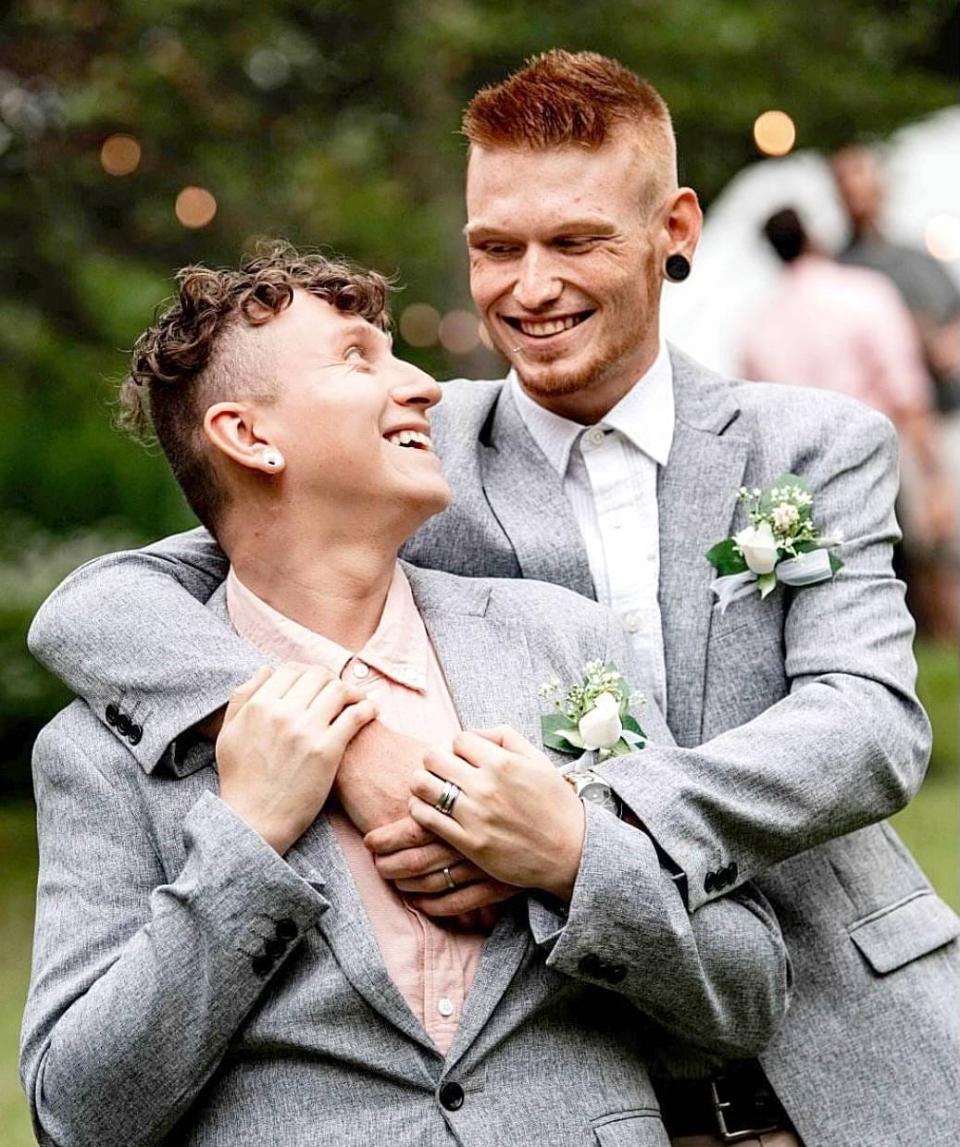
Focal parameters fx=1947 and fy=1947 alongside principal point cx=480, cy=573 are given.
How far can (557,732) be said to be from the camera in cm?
299

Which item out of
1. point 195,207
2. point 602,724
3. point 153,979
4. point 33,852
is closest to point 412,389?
point 602,724

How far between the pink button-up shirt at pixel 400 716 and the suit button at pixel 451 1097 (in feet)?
0.18

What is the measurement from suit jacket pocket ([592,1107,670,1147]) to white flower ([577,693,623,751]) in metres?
0.54

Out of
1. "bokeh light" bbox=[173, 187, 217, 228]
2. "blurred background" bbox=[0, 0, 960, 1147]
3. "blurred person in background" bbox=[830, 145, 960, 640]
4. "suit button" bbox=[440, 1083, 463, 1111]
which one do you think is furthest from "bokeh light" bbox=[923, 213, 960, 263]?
"suit button" bbox=[440, 1083, 463, 1111]

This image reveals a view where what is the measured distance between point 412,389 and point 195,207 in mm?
8674

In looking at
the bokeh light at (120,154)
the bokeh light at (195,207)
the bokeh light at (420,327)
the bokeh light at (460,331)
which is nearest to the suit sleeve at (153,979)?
the bokeh light at (120,154)

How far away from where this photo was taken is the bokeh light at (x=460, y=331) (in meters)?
12.1

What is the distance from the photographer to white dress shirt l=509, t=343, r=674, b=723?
10.9 feet

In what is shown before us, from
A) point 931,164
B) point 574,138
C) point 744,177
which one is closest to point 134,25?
point 744,177

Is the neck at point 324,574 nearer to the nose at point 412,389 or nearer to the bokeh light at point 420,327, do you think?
the nose at point 412,389

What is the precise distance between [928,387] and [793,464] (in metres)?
8.59

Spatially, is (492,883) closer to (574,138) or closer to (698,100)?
(574,138)

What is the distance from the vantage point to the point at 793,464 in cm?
335

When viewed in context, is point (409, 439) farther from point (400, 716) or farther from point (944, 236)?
point (944, 236)
